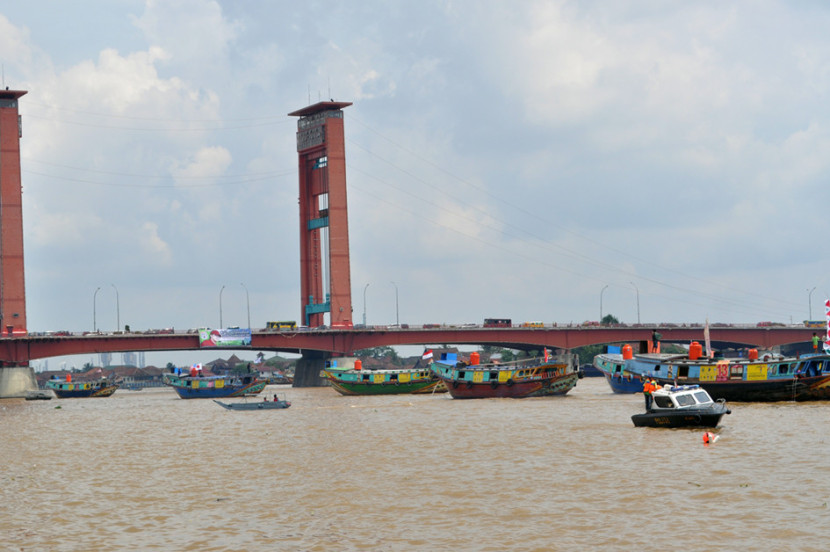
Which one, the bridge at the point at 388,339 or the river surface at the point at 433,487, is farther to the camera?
the bridge at the point at 388,339

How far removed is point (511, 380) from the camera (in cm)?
8638

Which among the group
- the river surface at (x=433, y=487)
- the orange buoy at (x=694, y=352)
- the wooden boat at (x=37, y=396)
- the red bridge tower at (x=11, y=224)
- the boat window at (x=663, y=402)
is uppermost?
the red bridge tower at (x=11, y=224)

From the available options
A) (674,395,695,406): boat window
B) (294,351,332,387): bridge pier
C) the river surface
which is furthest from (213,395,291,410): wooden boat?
(294,351,332,387): bridge pier

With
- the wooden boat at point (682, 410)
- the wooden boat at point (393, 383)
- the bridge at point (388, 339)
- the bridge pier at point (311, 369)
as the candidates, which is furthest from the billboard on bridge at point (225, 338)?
the wooden boat at point (682, 410)

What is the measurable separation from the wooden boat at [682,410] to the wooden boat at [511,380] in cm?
3529

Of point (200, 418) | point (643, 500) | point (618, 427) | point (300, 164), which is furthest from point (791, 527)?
point (300, 164)

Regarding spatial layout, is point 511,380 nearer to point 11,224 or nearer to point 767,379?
point 767,379

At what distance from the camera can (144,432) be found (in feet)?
208

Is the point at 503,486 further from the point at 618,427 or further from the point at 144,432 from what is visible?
the point at 144,432

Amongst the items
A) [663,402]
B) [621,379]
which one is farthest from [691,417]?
[621,379]

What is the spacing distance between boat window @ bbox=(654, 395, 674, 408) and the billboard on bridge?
101 metres

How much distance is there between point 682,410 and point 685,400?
3.12 ft

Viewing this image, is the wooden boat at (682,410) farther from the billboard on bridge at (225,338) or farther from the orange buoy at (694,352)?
the billboard on bridge at (225,338)

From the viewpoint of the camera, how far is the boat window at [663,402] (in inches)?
1923
